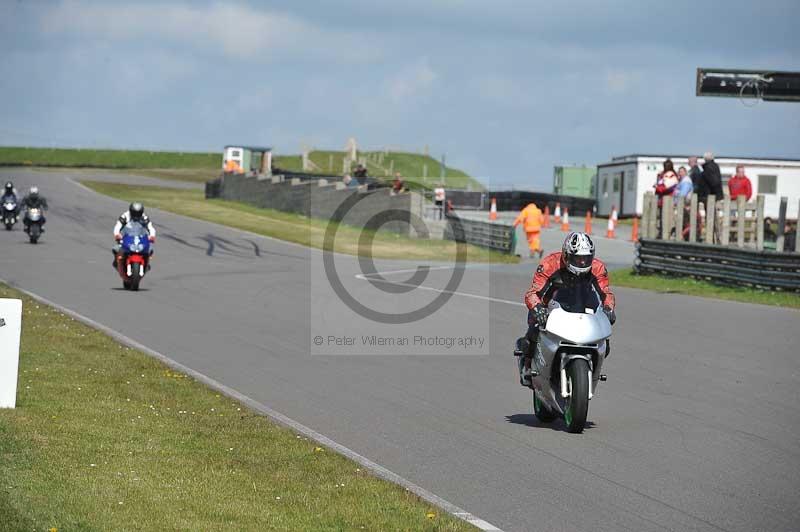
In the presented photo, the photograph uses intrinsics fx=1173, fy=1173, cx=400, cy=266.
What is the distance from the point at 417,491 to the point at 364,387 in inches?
187

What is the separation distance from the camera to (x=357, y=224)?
1795 inches

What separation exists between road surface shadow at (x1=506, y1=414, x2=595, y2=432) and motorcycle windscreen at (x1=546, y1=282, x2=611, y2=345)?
963 mm

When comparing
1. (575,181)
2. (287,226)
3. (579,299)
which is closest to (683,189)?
(579,299)

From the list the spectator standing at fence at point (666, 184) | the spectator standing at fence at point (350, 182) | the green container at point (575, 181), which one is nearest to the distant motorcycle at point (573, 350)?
the spectator standing at fence at point (666, 184)

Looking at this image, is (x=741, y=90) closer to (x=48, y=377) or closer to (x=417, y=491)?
(x=48, y=377)

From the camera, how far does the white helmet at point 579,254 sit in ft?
30.8

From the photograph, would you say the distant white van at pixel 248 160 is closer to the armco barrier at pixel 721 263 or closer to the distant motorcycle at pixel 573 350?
the armco barrier at pixel 721 263

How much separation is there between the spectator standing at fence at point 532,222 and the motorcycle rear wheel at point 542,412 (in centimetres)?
2158

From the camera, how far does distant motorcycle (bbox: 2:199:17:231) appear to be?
37781 mm

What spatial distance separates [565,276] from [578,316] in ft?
1.28

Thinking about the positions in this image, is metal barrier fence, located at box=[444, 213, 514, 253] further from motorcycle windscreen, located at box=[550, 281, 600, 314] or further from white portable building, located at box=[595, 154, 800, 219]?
motorcycle windscreen, located at box=[550, 281, 600, 314]

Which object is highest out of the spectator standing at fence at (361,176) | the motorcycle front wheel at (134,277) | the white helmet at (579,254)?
the spectator standing at fence at (361,176)

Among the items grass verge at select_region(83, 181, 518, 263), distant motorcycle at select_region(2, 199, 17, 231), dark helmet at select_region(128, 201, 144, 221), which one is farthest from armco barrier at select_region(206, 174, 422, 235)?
dark helmet at select_region(128, 201, 144, 221)

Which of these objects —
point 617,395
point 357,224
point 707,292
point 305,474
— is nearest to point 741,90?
point 707,292
